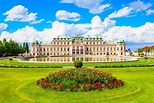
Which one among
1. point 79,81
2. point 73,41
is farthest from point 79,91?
point 73,41

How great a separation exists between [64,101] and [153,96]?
23.4 feet

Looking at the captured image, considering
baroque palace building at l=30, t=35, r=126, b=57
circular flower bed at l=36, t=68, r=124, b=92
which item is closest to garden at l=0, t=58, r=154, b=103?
circular flower bed at l=36, t=68, r=124, b=92

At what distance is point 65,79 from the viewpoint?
18.6m

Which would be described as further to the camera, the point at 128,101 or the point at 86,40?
the point at 86,40

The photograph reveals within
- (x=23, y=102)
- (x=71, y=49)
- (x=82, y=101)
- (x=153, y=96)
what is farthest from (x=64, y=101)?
(x=71, y=49)

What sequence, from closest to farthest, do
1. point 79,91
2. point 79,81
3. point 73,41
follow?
point 79,91 → point 79,81 → point 73,41

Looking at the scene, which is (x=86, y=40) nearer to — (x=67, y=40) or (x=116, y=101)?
(x=67, y=40)

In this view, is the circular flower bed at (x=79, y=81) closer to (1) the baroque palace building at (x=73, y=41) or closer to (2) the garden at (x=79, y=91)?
(2) the garden at (x=79, y=91)

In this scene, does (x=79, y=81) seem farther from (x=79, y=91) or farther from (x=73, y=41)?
(x=73, y=41)

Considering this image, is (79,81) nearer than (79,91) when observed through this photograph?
No

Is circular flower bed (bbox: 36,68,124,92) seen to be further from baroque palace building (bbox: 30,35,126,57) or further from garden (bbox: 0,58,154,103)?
baroque palace building (bbox: 30,35,126,57)

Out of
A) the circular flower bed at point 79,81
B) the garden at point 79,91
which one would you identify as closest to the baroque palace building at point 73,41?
the circular flower bed at point 79,81

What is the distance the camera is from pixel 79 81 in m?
18.4

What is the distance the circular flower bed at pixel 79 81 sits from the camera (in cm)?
1747
